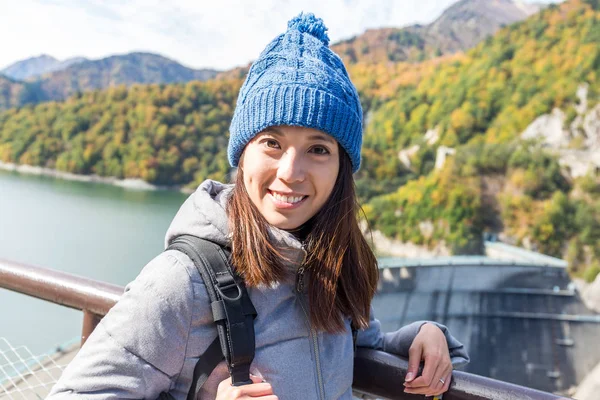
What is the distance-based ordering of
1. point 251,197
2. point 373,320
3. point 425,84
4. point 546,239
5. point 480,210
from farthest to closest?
point 425,84, point 480,210, point 546,239, point 373,320, point 251,197

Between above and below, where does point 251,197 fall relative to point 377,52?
below

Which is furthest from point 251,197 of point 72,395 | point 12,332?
point 12,332

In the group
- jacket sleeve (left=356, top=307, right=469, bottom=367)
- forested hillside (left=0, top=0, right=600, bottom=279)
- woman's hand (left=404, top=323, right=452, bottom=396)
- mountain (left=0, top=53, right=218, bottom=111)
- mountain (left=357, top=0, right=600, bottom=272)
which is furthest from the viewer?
mountain (left=0, top=53, right=218, bottom=111)

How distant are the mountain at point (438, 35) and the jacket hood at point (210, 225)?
50070mm

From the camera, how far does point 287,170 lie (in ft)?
2.56

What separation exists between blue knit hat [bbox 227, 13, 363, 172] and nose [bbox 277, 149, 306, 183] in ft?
0.17

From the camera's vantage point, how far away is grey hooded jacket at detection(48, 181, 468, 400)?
628mm

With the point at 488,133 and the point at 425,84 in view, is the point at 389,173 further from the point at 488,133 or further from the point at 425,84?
the point at 425,84

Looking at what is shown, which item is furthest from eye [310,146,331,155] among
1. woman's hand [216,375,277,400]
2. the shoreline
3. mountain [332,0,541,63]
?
mountain [332,0,541,63]

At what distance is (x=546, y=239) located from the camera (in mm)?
20109

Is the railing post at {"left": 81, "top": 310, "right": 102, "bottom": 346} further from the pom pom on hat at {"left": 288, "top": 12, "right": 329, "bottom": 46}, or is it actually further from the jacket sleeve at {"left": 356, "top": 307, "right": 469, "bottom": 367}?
the pom pom on hat at {"left": 288, "top": 12, "right": 329, "bottom": 46}

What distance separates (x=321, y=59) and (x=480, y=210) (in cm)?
2234

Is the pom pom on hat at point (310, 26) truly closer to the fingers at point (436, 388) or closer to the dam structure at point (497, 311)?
the fingers at point (436, 388)

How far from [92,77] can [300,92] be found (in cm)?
6330
